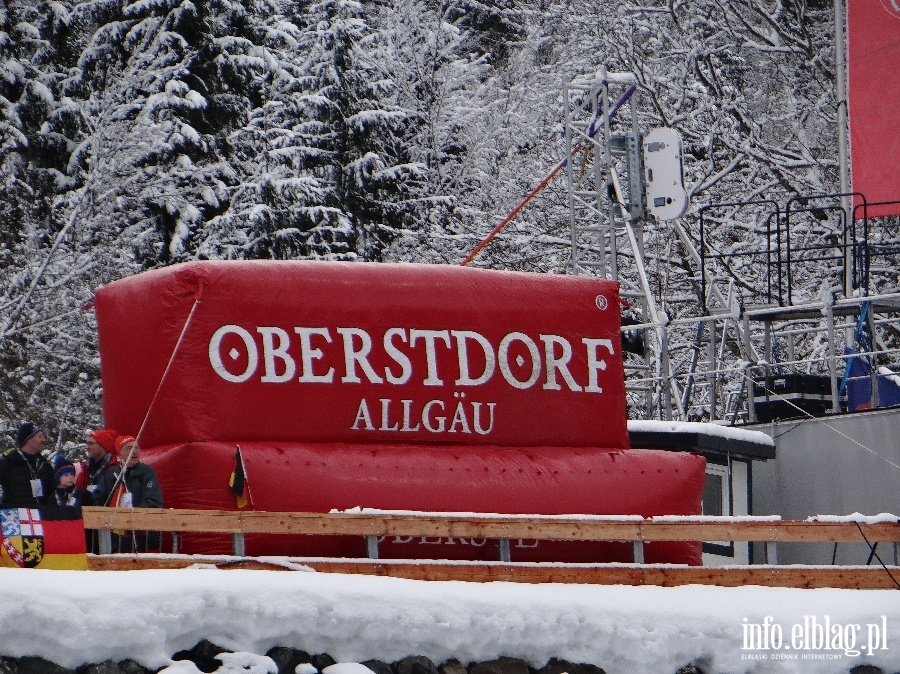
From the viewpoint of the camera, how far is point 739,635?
32.9 feet

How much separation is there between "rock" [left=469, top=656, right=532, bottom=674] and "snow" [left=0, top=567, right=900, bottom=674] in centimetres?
4

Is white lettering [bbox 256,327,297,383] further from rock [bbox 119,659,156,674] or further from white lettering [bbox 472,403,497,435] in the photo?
rock [bbox 119,659,156,674]

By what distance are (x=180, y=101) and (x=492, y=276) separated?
576 inches

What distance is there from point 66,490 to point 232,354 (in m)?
1.64

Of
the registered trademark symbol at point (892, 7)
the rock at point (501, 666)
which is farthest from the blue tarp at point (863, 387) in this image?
the rock at point (501, 666)

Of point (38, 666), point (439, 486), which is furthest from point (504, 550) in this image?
point (38, 666)

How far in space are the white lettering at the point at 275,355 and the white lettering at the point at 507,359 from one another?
181 cm

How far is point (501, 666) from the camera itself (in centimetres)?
953

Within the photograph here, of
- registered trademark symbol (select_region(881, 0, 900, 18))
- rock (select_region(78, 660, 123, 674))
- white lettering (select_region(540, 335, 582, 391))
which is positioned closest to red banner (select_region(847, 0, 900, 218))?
registered trademark symbol (select_region(881, 0, 900, 18))

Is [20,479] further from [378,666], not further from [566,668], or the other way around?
[566,668]

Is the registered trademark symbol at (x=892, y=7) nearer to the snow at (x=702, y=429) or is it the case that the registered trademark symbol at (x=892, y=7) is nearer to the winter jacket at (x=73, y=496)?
the snow at (x=702, y=429)

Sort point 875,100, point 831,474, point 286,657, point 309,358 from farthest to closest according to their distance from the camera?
point 875,100
point 831,474
point 309,358
point 286,657

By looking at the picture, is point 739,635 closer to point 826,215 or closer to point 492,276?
point 492,276

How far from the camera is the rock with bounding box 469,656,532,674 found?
950cm
